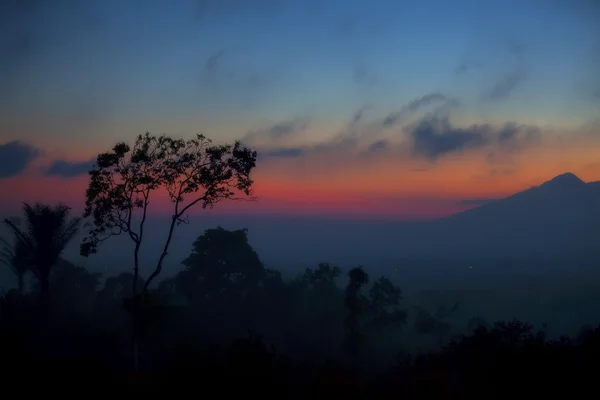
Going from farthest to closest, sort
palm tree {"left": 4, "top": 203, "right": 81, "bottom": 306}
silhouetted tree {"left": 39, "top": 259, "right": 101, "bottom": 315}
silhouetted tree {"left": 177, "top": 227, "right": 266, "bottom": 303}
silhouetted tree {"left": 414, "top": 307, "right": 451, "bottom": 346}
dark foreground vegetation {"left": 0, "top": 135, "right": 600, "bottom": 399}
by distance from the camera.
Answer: silhouetted tree {"left": 39, "top": 259, "right": 101, "bottom": 315} < silhouetted tree {"left": 414, "top": 307, "right": 451, "bottom": 346} < silhouetted tree {"left": 177, "top": 227, "right": 266, "bottom": 303} < palm tree {"left": 4, "top": 203, "right": 81, "bottom": 306} < dark foreground vegetation {"left": 0, "top": 135, "right": 600, "bottom": 399}

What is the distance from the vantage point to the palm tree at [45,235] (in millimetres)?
30094

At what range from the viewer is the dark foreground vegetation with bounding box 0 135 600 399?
46.6 feet

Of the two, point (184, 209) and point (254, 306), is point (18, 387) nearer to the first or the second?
point (184, 209)

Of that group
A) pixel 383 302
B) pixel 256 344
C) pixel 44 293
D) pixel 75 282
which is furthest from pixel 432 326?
pixel 256 344

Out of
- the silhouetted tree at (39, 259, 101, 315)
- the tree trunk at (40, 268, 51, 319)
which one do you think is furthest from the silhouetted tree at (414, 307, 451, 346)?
the tree trunk at (40, 268, 51, 319)

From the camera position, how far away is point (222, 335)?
41750mm

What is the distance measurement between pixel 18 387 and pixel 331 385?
25.2 ft

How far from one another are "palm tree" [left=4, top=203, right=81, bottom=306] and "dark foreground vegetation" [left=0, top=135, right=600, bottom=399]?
0.21 feet

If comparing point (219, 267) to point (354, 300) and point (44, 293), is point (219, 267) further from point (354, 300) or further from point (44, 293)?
point (44, 293)

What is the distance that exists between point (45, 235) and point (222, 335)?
16280 millimetres

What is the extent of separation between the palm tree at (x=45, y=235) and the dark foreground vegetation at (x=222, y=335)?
6cm

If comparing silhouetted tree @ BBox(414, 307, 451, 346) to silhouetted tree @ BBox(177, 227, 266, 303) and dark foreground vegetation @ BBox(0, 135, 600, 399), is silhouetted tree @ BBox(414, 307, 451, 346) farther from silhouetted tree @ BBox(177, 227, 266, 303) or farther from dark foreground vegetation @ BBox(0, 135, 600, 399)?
silhouetted tree @ BBox(177, 227, 266, 303)

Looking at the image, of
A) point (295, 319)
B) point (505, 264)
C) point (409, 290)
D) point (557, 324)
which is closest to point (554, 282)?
point (409, 290)

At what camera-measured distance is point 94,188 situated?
22.7 meters
